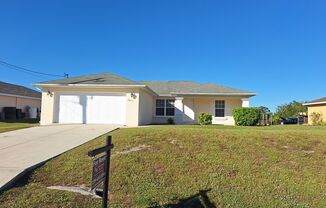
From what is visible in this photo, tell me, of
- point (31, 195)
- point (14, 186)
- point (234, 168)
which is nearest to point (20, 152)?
point (14, 186)

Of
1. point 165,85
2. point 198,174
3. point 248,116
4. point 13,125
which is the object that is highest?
point 165,85

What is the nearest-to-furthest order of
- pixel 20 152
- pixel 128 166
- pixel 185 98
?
1. pixel 128 166
2. pixel 20 152
3. pixel 185 98

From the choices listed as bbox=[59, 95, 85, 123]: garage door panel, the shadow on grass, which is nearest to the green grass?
the shadow on grass

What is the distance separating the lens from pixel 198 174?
7.27 m

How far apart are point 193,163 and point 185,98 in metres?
17.3

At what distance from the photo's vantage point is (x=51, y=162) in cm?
790

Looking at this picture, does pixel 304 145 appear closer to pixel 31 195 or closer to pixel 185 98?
pixel 31 195

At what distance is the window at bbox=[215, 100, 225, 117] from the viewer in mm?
24906

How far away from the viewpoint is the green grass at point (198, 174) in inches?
234

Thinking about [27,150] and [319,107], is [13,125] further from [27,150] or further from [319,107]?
[319,107]

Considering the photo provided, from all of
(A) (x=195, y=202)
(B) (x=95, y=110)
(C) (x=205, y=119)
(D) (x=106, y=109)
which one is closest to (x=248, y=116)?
(C) (x=205, y=119)

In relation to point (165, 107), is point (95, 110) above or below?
below

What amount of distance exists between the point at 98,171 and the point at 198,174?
3.65 meters

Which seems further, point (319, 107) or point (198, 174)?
point (319, 107)
